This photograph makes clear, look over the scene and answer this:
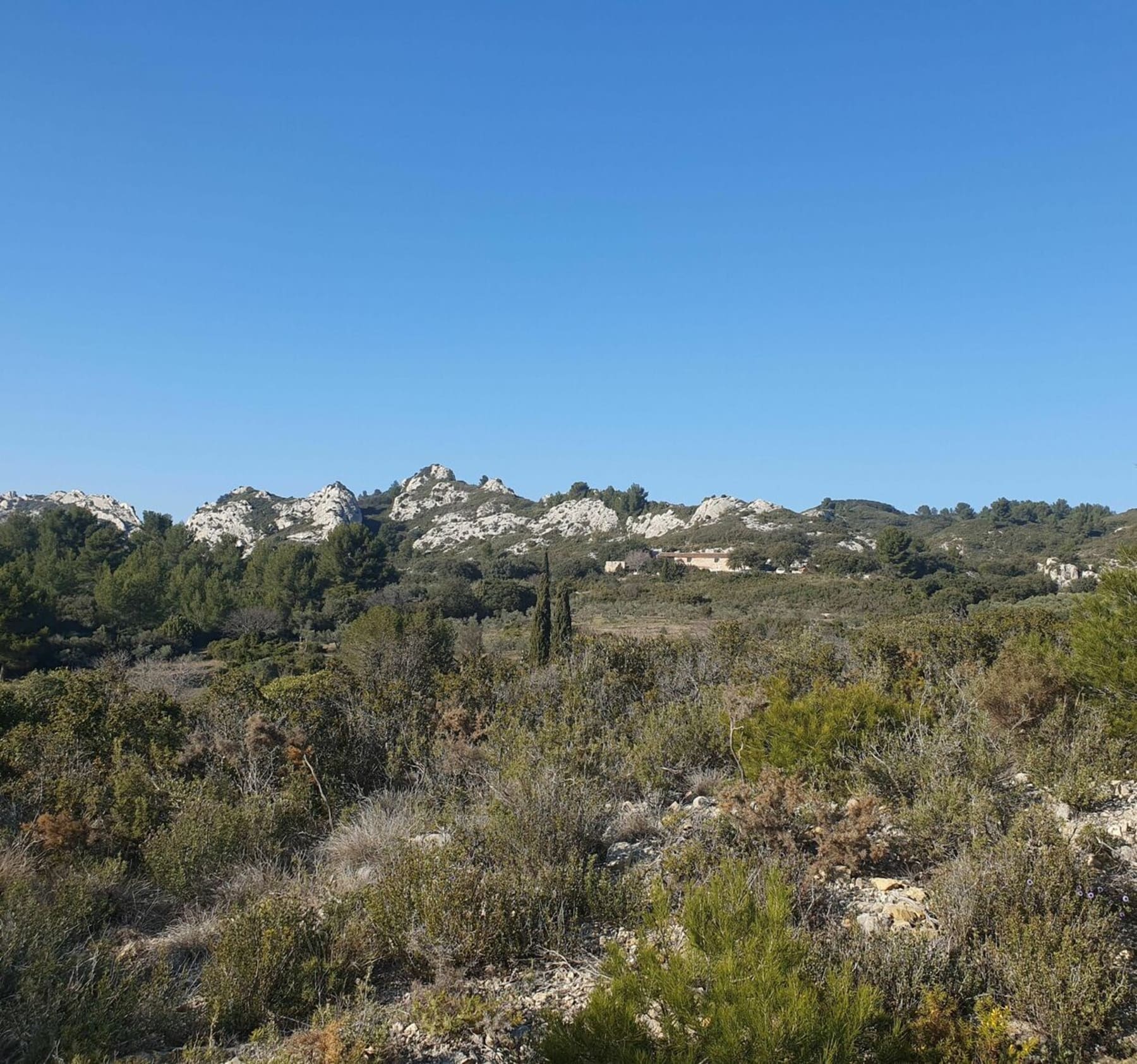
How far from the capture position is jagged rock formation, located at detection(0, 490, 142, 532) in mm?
89312

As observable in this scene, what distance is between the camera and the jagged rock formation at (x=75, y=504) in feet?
293

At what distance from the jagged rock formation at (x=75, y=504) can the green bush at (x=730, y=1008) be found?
96.0 meters

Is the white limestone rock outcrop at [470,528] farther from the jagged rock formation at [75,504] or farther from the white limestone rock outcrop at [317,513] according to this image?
the jagged rock formation at [75,504]

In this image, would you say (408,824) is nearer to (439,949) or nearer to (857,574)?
(439,949)

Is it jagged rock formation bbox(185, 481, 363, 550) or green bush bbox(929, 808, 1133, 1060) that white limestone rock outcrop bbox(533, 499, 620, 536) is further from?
green bush bbox(929, 808, 1133, 1060)

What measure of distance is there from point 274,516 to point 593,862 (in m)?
93.7

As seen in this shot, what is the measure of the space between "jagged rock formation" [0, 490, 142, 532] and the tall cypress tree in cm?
7557

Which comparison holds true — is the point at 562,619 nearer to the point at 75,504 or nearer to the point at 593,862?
the point at 593,862

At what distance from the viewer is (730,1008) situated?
2.50 meters

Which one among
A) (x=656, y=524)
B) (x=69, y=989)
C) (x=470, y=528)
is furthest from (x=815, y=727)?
(x=470, y=528)

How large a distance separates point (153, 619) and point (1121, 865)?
42208 mm

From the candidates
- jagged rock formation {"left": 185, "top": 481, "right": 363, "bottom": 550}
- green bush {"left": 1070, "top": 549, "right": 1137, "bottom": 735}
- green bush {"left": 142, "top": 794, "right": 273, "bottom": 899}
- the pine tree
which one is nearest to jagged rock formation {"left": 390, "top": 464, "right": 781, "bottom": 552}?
jagged rock formation {"left": 185, "top": 481, "right": 363, "bottom": 550}

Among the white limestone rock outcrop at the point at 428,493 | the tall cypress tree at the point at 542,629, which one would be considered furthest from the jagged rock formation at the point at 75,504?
the tall cypress tree at the point at 542,629

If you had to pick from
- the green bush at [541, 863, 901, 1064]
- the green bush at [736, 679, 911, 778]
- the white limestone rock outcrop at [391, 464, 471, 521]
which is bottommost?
the green bush at [541, 863, 901, 1064]
